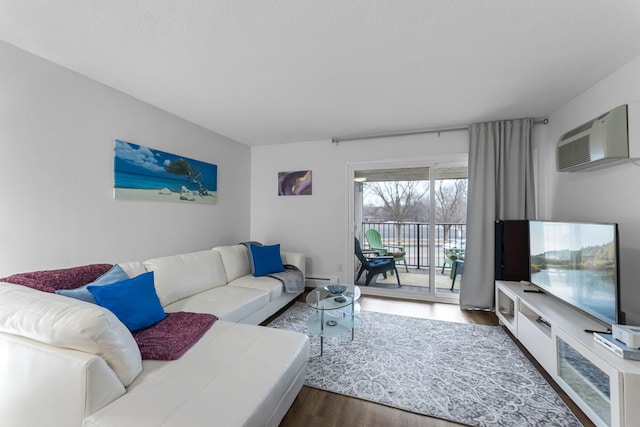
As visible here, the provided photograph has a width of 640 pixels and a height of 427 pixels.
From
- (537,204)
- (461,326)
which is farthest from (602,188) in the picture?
(461,326)

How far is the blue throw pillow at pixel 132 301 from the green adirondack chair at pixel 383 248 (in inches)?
113

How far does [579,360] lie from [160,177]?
3.93m

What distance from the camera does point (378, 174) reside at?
3.91 meters

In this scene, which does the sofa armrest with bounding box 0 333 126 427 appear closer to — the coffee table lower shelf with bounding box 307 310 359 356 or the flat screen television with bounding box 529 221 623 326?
the coffee table lower shelf with bounding box 307 310 359 356

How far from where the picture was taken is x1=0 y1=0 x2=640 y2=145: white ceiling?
1.46 meters

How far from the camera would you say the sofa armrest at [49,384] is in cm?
105

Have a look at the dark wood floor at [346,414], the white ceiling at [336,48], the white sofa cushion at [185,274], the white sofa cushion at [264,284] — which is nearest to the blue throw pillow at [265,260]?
the white sofa cushion at [264,284]

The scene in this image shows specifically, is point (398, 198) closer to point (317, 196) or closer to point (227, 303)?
point (317, 196)

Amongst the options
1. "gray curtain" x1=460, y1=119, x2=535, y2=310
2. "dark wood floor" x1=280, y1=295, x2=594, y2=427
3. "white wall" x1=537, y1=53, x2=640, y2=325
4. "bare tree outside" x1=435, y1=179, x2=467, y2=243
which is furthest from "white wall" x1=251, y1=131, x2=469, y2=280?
"dark wood floor" x1=280, y1=295, x2=594, y2=427

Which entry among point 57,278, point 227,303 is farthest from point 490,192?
point 57,278

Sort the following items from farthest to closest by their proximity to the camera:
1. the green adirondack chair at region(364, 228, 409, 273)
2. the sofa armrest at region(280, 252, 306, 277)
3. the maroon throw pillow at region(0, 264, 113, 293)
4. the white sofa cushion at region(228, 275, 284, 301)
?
the green adirondack chair at region(364, 228, 409, 273) → the sofa armrest at region(280, 252, 306, 277) → the white sofa cushion at region(228, 275, 284, 301) → the maroon throw pillow at region(0, 264, 113, 293)

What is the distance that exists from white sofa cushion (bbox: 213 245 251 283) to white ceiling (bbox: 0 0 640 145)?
171 cm

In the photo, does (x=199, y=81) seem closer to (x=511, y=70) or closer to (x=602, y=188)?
(x=511, y=70)

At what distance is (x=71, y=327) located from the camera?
3.59 feet
